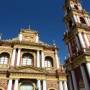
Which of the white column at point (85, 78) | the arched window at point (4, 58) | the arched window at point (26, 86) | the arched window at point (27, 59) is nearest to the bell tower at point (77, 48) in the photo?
the white column at point (85, 78)

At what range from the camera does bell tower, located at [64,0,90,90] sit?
25688mm

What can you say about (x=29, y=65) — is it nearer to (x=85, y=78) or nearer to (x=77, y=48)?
(x=85, y=78)

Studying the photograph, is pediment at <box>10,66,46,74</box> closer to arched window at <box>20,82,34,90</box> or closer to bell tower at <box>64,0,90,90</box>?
arched window at <box>20,82,34,90</box>

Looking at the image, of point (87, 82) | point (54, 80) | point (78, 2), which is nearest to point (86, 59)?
point (87, 82)

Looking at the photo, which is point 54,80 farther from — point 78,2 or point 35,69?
point 78,2

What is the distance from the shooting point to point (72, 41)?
3189 cm

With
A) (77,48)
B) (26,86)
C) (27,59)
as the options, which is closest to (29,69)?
(26,86)

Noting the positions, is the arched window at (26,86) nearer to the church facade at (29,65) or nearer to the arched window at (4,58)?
the church facade at (29,65)

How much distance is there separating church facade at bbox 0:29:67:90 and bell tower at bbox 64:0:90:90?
2.79 meters

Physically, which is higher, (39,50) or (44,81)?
(39,50)

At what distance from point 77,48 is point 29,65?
363 inches

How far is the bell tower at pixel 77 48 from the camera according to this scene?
25.7 meters

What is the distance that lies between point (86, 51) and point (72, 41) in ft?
19.3

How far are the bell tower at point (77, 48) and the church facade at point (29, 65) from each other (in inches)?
110
